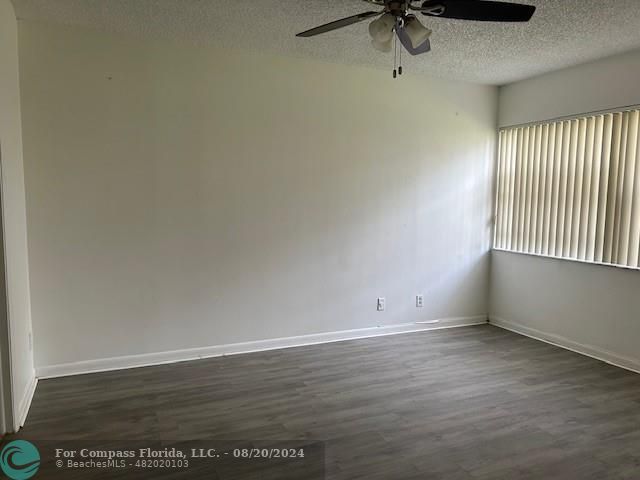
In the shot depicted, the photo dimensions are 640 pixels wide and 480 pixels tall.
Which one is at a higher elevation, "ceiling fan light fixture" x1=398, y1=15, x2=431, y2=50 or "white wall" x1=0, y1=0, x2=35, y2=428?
"ceiling fan light fixture" x1=398, y1=15, x2=431, y2=50

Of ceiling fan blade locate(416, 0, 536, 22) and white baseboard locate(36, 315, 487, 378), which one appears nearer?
ceiling fan blade locate(416, 0, 536, 22)

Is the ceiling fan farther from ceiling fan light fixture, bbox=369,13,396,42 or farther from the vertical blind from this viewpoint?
the vertical blind

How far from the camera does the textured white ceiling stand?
9.04ft

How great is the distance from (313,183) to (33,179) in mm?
2163

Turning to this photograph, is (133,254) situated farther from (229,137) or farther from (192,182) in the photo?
(229,137)

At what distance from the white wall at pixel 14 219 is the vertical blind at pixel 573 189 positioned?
4309 millimetres

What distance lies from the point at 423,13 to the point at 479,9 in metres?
0.28

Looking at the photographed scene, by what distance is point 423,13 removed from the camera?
2.29 metres

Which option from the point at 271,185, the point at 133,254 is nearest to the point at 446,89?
the point at 271,185

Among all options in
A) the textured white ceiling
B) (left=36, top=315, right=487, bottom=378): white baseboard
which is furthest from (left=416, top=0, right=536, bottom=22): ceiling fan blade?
(left=36, top=315, right=487, bottom=378): white baseboard

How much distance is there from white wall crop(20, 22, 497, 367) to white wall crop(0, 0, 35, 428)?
0.18 m

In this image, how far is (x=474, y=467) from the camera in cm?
226

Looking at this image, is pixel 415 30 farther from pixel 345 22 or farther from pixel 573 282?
pixel 573 282

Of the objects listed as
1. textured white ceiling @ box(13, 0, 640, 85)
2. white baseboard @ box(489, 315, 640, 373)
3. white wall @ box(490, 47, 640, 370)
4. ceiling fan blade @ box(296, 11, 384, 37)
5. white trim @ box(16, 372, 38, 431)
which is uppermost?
textured white ceiling @ box(13, 0, 640, 85)
